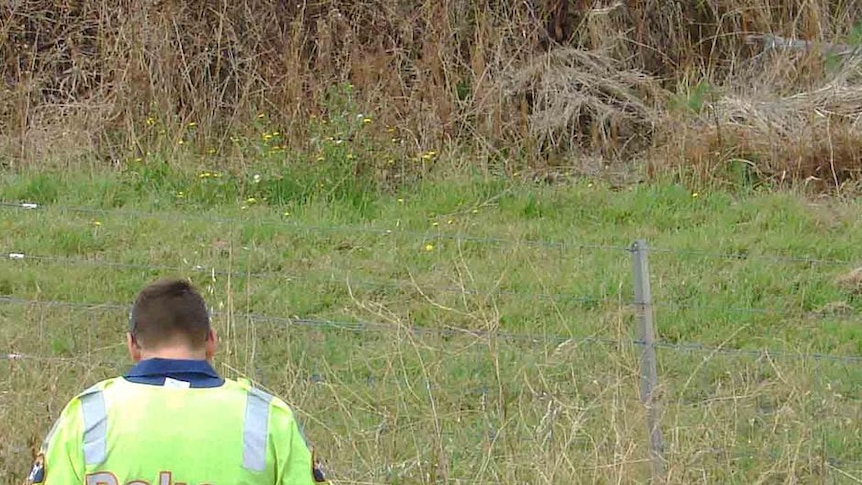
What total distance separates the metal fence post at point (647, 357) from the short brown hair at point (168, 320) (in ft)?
6.48

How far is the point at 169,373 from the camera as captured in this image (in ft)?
8.85

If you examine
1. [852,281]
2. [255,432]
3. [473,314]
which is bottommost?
[852,281]

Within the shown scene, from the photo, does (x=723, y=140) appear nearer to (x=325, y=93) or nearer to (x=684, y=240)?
(x=684, y=240)

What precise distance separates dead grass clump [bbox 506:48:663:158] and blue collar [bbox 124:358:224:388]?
690 cm

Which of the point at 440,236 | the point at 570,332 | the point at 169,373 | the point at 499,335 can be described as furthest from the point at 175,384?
the point at 440,236

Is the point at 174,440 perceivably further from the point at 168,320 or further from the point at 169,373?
the point at 168,320

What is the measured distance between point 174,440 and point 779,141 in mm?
6868

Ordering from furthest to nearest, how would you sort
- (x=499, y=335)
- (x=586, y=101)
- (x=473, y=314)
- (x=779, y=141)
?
(x=586, y=101), (x=779, y=141), (x=499, y=335), (x=473, y=314)

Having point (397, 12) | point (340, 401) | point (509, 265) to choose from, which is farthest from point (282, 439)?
point (397, 12)

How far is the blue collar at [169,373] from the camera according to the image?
2693mm

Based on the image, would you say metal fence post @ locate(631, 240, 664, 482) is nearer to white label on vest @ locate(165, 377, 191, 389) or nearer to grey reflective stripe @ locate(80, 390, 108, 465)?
white label on vest @ locate(165, 377, 191, 389)

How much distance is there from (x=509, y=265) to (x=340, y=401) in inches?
89.3

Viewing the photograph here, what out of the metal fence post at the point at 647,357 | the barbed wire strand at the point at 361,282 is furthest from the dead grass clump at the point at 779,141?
the metal fence post at the point at 647,357

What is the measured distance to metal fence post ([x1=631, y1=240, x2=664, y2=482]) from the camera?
14.2 ft
